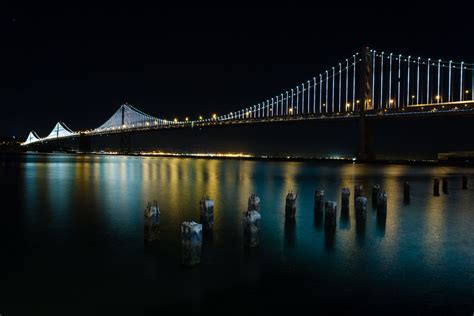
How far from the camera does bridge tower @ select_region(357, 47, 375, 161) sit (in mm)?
48144

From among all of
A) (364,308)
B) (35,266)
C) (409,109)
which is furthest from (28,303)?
(409,109)

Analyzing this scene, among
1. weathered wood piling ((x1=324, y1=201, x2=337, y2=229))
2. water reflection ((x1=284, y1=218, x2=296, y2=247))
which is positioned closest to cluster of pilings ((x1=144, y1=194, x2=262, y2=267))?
water reflection ((x1=284, y1=218, x2=296, y2=247))

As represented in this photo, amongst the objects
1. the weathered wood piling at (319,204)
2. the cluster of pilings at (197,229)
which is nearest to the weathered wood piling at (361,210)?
the weathered wood piling at (319,204)

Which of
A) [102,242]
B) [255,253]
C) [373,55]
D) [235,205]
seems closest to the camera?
[255,253]

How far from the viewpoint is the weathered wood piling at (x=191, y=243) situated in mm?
7339

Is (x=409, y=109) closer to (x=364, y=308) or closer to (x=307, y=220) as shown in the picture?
(x=307, y=220)

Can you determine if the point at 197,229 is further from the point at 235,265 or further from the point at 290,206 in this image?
the point at 290,206

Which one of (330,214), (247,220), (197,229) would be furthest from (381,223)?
(197,229)

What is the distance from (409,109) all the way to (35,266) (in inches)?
1687

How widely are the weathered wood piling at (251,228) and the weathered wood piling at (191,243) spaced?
4.85 ft

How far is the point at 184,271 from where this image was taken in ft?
24.7

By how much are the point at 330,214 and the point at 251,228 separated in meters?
2.78

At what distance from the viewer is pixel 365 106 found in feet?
168

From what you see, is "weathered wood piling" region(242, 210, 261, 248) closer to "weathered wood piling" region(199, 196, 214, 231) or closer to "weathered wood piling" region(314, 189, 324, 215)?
"weathered wood piling" region(199, 196, 214, 231)
